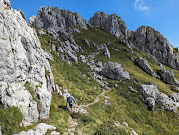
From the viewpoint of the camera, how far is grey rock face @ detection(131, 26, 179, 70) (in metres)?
90.8

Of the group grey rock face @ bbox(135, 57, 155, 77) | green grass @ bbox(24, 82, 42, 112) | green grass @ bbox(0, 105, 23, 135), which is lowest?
green grass @ bbox(0, 105, 23, 135)

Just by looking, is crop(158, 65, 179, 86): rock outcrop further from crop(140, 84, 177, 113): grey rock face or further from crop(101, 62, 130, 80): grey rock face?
crop(101, 62, 130, 80): grey rock face

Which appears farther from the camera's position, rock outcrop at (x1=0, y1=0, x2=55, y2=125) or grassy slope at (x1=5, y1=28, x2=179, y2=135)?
grassy slope at (x1=5, y1=28, x2=179, y2=135)

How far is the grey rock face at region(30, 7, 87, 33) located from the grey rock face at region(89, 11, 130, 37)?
36.9 metres

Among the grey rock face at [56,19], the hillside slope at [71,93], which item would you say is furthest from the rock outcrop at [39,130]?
the grey rock face at [56,19]

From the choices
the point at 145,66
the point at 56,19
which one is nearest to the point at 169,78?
the point at 145,66

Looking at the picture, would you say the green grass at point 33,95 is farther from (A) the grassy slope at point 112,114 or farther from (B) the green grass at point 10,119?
(B) the green grass at point 10,119

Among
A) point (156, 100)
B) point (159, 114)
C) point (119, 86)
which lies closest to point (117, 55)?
point (119, 86)

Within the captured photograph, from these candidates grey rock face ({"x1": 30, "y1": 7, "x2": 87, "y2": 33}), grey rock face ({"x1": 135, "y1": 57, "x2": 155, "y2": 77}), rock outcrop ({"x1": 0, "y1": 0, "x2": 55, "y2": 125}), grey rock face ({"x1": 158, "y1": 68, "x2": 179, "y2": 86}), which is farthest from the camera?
grey rock face ({"x1": 30, "y1": 7, "x2": 87, "y2": 33})

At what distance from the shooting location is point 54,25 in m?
87.8

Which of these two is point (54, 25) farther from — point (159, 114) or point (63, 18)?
point (159, 114)

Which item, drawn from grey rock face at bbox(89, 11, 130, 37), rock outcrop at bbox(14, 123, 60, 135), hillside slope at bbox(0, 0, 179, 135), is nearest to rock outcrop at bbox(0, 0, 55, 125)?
hillside slope at bbox(0, 0, 179, 135)

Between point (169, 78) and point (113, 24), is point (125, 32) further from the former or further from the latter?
point (169, 78)

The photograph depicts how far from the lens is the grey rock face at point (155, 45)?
90812mm
